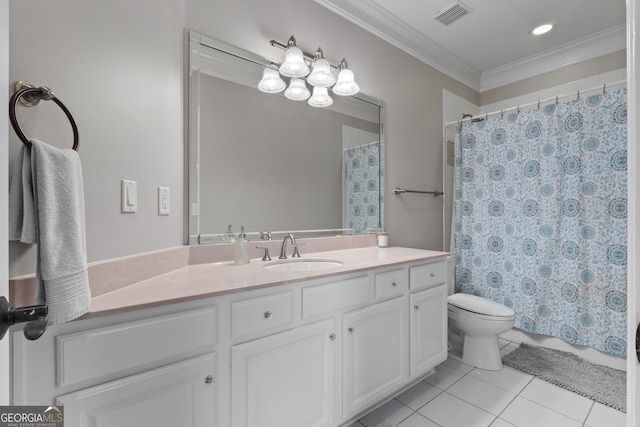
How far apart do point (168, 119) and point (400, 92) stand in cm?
184

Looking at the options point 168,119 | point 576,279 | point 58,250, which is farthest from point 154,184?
point 576,279

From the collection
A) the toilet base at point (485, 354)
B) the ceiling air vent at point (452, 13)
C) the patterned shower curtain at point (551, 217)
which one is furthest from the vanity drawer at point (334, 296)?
the ceiling air vent at point (452, 13)

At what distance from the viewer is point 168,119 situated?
1.29m

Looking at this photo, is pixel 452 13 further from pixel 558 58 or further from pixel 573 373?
pixel 573 373

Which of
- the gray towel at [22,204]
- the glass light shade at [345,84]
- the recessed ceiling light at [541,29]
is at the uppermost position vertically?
the recessed ceiling light at [541,29]

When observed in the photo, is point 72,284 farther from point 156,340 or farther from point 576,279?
point 576,279

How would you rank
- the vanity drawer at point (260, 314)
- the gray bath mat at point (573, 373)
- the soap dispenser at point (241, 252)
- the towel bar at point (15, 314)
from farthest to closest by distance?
1. the gray bath mat at point (573, 373)
2. the soap dispenser at point (241, 252)
3. the vanity drawer at point (260, 314)
4. the towel bar at point (15, 314)

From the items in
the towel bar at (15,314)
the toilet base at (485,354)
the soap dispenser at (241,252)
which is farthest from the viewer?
the toilet base at (485,354)

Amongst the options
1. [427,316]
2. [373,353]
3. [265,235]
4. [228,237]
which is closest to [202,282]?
[228,237]

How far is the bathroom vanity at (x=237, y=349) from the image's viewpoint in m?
0.76

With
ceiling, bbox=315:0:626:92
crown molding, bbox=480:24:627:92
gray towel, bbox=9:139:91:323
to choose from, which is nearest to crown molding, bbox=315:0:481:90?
ceiling, bbox=315:0:626:92

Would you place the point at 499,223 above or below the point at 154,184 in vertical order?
below

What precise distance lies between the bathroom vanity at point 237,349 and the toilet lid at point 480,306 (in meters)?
0.60

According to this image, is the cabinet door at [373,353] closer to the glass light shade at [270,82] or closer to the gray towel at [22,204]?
the gray towel at [22,204]
